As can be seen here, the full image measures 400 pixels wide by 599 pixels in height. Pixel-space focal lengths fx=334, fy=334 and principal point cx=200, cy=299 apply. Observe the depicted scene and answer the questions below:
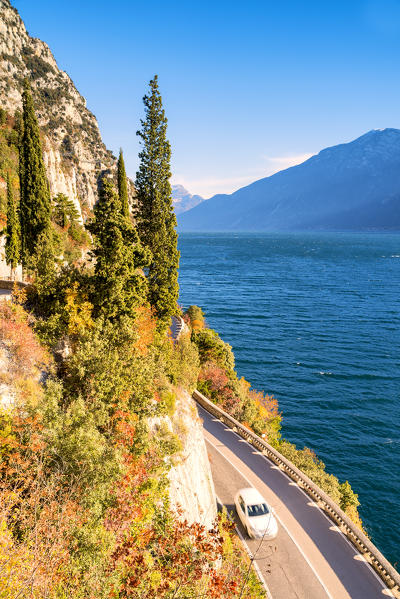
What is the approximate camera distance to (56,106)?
97188mm

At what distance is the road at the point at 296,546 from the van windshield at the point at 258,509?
142 centimetres

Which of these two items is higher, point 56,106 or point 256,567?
point 56,106

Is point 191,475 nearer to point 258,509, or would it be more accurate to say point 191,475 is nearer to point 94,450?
point 258,509

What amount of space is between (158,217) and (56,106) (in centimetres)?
9234

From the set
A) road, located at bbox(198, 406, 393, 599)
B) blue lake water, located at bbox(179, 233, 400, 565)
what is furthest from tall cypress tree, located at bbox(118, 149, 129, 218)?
blue lake water, located at bbox(179, 233, 400, 565)

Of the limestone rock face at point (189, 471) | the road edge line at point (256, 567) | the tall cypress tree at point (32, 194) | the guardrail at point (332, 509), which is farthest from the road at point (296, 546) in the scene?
the tall cypress tree at point (32, 194)

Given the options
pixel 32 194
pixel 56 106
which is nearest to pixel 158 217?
pixel 32 194

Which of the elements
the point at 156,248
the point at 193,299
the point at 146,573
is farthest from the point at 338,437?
the point at 193,299

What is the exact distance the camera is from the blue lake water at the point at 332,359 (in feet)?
119

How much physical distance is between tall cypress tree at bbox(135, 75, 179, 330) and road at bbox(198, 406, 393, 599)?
1305cm

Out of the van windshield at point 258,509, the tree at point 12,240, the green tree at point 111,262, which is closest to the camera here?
the green tree at point 111,262

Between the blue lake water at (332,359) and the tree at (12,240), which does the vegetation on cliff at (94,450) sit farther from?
the tree at (12,240)

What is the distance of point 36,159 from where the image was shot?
27.2 m

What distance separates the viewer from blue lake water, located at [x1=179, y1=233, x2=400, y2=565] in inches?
1426
